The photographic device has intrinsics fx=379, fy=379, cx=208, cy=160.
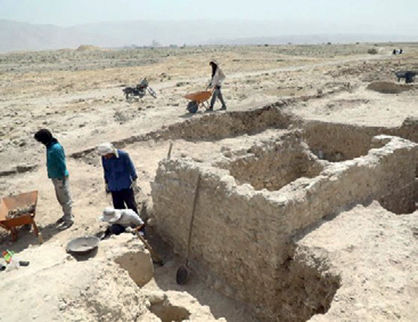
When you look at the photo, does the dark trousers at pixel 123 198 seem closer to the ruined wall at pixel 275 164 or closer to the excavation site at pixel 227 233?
the excavation site at pixel 227 233

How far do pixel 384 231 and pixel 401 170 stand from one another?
2344 millimetres

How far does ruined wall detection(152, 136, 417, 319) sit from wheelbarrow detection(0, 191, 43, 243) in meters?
2.29

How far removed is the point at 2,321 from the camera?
343 cm

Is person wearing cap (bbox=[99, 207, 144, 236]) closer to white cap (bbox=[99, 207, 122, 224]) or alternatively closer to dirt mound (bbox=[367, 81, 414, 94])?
white cap (bbox=[99, 207, 122, 224])

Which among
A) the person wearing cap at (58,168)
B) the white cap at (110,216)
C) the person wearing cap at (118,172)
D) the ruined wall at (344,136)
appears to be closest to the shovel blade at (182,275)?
the white cap at (110,216)

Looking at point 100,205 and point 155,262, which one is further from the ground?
point 100,205

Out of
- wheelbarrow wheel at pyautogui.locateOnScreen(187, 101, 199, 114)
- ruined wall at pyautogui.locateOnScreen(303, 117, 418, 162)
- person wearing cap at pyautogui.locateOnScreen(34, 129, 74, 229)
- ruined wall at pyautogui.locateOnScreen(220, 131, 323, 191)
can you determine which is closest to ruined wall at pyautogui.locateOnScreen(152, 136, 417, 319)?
ruined wall at pyautogui.locateOnScreen(220, 131, 323, 191)

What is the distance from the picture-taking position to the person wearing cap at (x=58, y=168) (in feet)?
22.1

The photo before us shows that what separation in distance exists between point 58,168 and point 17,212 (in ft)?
4.48

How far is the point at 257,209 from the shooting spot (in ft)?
18.3

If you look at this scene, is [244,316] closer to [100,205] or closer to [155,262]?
[155,262]

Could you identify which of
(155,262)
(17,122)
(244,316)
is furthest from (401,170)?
(17,122)

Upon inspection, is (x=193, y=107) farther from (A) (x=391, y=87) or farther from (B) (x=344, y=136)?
(A) (x=391, y=87)

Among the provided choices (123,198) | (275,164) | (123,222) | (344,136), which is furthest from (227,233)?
(344,136)
